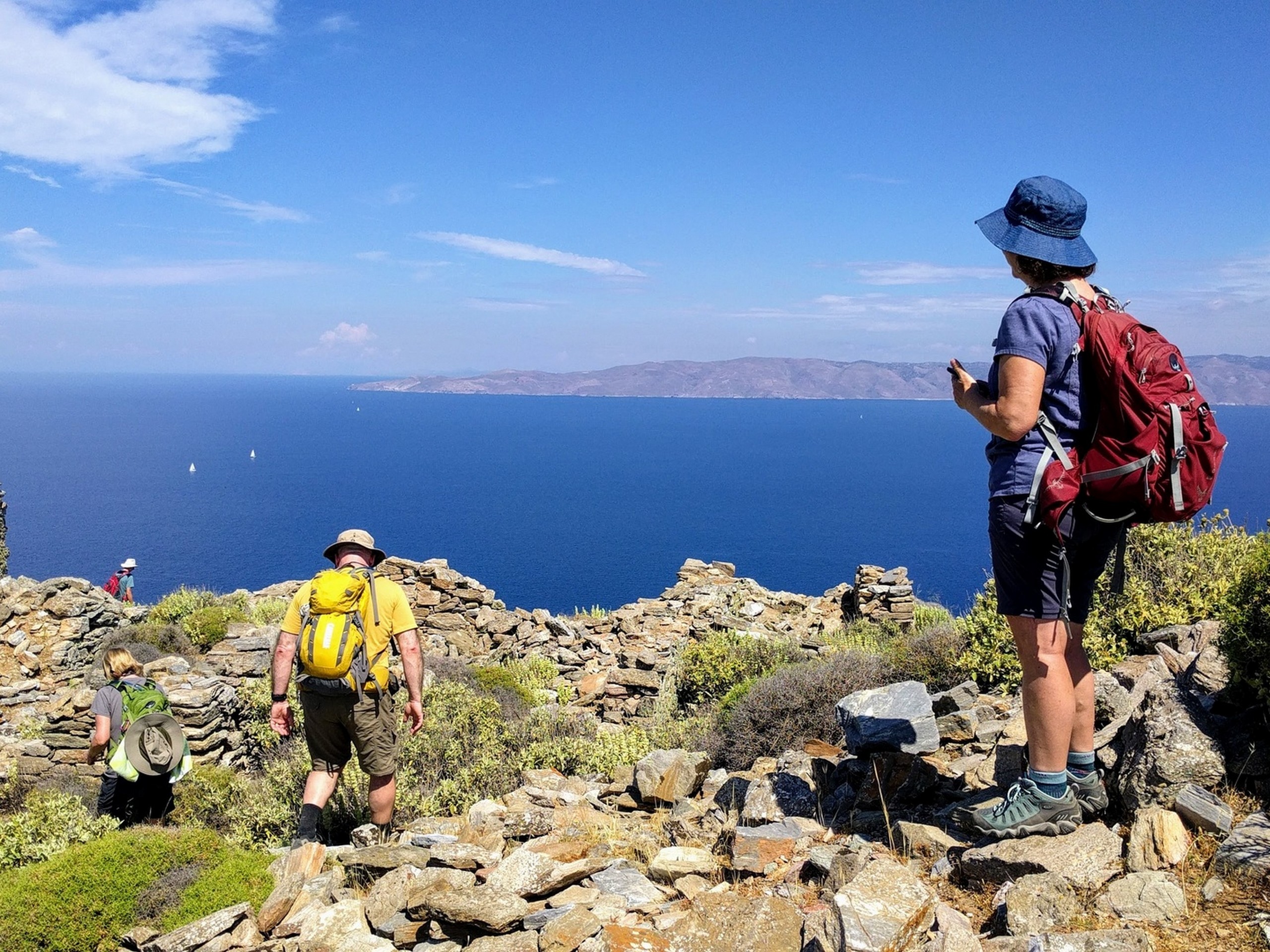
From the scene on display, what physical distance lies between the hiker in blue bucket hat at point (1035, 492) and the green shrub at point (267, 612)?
48.9 feet

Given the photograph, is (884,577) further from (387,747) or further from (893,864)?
(893,864)

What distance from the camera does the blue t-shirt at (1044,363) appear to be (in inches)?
134

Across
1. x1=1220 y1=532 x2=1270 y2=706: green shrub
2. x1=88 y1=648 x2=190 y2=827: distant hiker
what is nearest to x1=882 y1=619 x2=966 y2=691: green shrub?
x1=1220 y1=532 x2=1270 y2=706: green shrub

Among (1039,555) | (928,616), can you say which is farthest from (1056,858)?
(928,616)

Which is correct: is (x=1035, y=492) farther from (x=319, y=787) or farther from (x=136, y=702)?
(x=136, y=702)

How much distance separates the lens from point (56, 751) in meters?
9.82

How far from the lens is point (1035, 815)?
362cm

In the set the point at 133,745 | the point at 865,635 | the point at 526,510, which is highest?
the point at 133,745

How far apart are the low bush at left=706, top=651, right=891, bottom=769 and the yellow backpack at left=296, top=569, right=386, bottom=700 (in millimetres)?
3163

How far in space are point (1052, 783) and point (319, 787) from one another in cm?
486

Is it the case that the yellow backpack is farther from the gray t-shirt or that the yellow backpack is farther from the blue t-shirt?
the blue t-shirt

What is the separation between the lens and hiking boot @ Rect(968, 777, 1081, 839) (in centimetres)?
363

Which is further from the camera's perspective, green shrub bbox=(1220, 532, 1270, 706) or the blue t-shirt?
green shrub bbox=(1220, 532, 1270, 706)

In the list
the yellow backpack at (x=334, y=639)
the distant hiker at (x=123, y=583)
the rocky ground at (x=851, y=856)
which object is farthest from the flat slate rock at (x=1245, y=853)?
the distant hiker at (x=123, y=583)
